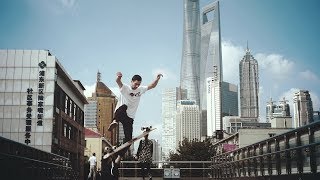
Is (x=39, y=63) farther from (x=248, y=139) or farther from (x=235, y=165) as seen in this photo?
(x=248, y=139)

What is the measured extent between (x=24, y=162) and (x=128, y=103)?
11.3 ft

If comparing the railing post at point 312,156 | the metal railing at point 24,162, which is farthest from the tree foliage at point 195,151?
the railing post at point 312,156

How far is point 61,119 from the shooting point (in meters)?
48.6

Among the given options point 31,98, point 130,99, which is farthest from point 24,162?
point 31,98

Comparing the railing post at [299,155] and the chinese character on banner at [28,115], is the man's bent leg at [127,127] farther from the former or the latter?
the chinese character on banner at [28,115]

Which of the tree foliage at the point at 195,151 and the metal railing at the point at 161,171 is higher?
the tree foliage at the point at 195,151

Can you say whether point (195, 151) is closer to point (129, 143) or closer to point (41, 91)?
point (41, 91)

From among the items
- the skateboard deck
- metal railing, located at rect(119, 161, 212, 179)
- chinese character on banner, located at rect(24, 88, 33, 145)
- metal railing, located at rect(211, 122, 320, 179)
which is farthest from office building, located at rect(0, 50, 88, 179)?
the skateboard deck

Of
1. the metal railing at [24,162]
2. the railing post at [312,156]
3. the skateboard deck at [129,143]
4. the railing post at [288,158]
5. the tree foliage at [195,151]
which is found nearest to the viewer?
the railing post at [312,156]

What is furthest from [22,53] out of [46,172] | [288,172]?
[288,172]

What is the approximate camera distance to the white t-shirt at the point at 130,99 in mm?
12485

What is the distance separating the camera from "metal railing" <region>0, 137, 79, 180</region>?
32.7 ft

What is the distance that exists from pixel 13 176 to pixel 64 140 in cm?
4085

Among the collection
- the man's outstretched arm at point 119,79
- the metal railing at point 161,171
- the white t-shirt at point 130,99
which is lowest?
the metal railing at point 161,171
